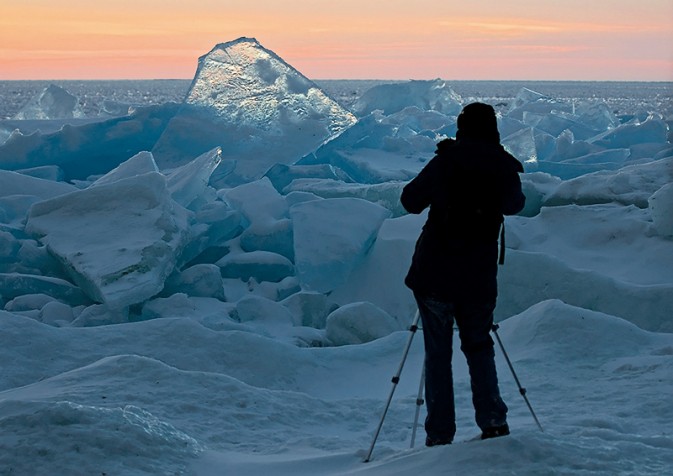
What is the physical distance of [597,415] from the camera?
4.02 m

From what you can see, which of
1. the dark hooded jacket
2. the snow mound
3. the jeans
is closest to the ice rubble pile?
the snow mound

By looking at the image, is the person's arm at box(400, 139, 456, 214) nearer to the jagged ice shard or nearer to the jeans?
the jeans

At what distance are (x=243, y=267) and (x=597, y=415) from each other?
533 centimetres

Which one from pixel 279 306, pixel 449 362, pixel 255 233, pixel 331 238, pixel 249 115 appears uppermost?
pixel 249 115

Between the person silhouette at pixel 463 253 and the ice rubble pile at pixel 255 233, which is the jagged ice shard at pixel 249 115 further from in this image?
the person silhouette at pixel 463 253

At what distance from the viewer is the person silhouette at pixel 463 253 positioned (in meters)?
3.19

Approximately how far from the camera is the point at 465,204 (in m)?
3.18

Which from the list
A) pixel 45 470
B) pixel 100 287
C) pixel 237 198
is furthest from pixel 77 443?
pixel 237 198

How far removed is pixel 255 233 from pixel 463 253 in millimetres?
6203

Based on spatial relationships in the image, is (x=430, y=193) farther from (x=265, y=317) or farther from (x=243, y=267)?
(x=243, y=267)

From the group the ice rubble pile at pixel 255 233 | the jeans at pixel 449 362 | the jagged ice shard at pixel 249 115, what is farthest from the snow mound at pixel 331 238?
the jeans at pixel 449 362

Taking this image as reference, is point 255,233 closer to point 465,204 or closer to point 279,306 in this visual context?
point 279,306

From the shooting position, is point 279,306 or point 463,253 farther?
point 279,306

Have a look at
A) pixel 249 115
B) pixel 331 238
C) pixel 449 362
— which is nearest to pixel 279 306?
pixel 331 238
